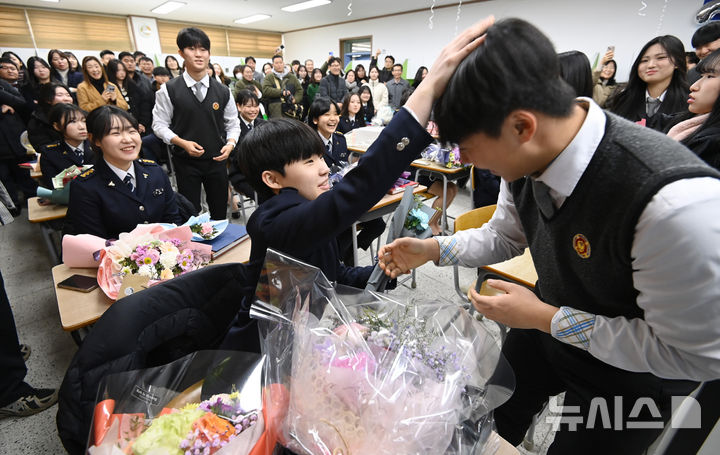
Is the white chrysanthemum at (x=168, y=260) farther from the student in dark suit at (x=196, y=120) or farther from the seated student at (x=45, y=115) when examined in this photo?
the seated student at (x=45, y=115)

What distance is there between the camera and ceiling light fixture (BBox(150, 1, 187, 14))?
9.12 meters

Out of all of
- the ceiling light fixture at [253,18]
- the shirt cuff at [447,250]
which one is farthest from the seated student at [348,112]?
the ceiling light fixture at [253,18]

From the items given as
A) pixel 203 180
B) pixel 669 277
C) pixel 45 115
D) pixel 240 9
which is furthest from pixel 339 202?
pixel 240 9

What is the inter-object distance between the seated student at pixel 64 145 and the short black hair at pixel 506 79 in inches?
135

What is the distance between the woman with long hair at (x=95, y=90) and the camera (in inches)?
189

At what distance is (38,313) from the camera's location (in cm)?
248

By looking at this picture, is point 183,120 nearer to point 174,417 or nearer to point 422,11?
point 174,417

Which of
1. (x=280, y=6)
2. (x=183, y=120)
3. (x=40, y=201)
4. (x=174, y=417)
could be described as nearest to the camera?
(x=174, y=417)

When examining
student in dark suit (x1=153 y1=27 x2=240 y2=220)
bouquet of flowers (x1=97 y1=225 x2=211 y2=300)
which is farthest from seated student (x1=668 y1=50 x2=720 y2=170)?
student in dark suit (x1=153 y1=27 x2=240 y2=220)

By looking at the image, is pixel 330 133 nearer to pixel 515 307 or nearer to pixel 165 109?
pixel 165 109

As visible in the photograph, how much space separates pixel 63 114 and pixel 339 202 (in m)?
3.25

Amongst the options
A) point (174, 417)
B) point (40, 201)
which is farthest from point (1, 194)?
point (174, 417)

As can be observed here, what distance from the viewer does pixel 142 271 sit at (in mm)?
1356

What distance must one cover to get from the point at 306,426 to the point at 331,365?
10cm
